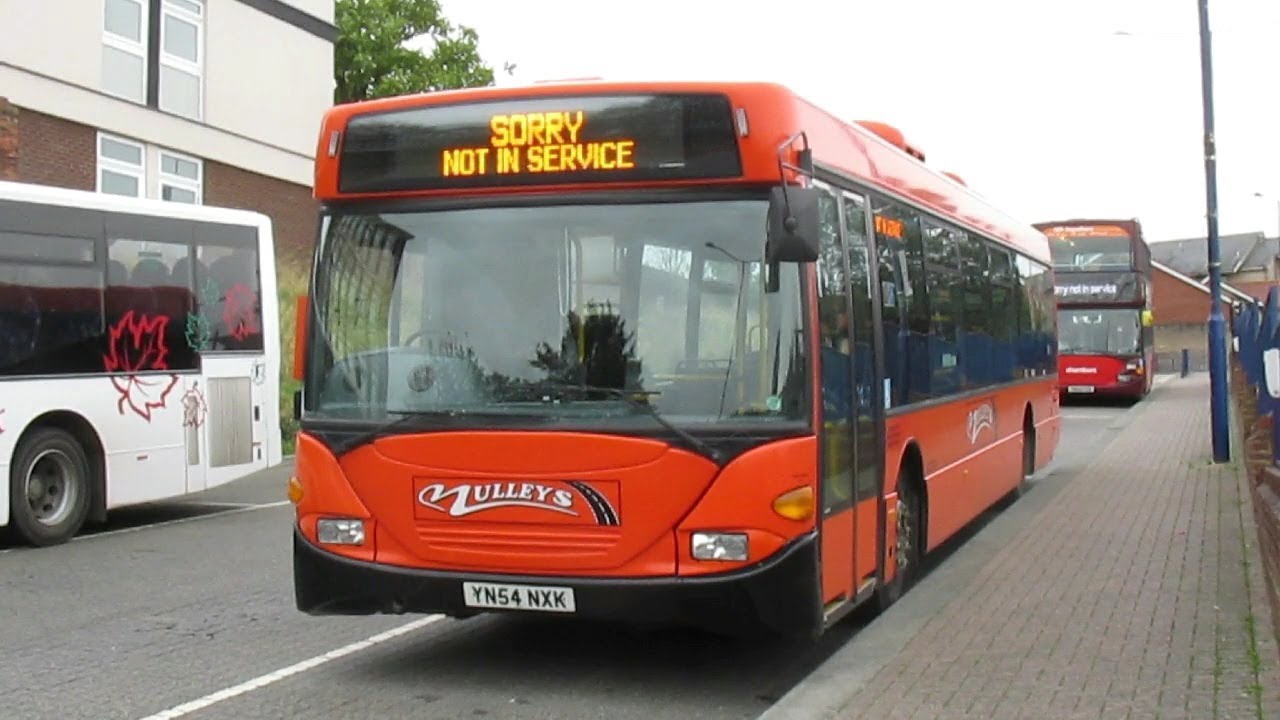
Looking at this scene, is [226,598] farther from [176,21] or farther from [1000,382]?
[176,21]

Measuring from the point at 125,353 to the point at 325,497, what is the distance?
21.6ft

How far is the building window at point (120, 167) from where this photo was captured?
23.0 metres

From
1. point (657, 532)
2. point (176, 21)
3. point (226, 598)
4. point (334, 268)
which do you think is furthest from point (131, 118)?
point (657, 532)

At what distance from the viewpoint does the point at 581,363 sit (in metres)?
6.69

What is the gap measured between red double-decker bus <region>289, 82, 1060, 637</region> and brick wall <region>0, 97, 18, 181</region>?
15524mm

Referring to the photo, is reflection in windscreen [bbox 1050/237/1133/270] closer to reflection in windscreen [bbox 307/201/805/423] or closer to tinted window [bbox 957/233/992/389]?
tinted window [bbox 957/233/992/389]

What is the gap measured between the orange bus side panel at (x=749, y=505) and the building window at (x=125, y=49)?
1926cm

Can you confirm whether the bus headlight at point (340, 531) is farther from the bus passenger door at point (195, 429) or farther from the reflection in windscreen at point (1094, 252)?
the reflection in windscreen at point (1094, 252)

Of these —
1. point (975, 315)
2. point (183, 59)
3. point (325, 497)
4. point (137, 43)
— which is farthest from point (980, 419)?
point (183, 59)

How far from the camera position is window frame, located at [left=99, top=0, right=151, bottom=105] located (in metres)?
22.9

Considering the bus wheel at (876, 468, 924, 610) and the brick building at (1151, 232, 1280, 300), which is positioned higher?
the brick building at (1151, 232, 1280, 300)

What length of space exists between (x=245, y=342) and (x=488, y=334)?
812 centimetres

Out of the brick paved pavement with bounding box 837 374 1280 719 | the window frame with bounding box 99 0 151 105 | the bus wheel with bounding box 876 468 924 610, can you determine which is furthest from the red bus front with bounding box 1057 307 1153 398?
the bus wheel with bounding box 876 468 924 610

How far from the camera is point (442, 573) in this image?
6789 millimetres
